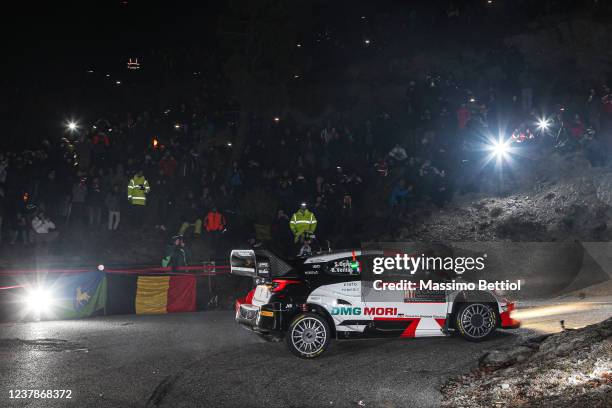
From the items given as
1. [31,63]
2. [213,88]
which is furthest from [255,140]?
[31,63]

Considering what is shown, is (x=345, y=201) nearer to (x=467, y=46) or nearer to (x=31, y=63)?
(x=467, y=46)

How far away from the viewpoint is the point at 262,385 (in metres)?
8.01

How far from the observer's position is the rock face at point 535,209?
20297mm

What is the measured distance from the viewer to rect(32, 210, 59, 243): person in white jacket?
63.6 feet

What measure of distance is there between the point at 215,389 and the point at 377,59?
29.8 m

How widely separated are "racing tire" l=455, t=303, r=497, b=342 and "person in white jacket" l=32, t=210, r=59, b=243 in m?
14.2

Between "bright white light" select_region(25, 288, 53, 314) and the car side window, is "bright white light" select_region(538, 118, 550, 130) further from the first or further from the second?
"bright white light" select_region(25, 288, 53, 314)

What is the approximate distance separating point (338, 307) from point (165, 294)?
7069 millimetres

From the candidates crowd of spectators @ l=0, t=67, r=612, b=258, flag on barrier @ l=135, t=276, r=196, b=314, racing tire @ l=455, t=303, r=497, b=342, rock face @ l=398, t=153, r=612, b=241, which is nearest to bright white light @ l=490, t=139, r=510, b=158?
crowd of spectators @ l=0, t=67, r=612, b=258

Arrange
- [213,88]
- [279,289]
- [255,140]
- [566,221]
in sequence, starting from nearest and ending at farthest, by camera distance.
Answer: [279,289], [566,221], [255,140], [213,88]

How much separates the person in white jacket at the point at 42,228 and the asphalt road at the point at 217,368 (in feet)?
24.9

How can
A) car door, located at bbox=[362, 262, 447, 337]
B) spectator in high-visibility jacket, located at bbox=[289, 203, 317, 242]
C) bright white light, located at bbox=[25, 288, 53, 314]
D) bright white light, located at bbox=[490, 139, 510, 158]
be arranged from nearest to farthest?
1. car door, located at bbox=[362, 262, 447, 337]
2. bright white light, located at bbox=[25, 288, 53, 314]
3. spectator in high-visibility jacket, located at bbox=[289, 203, 317, 242]
4. bright white light, located at bbox=[490, 139, 510, 158]

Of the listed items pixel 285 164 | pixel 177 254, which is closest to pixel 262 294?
pixel 177 254
